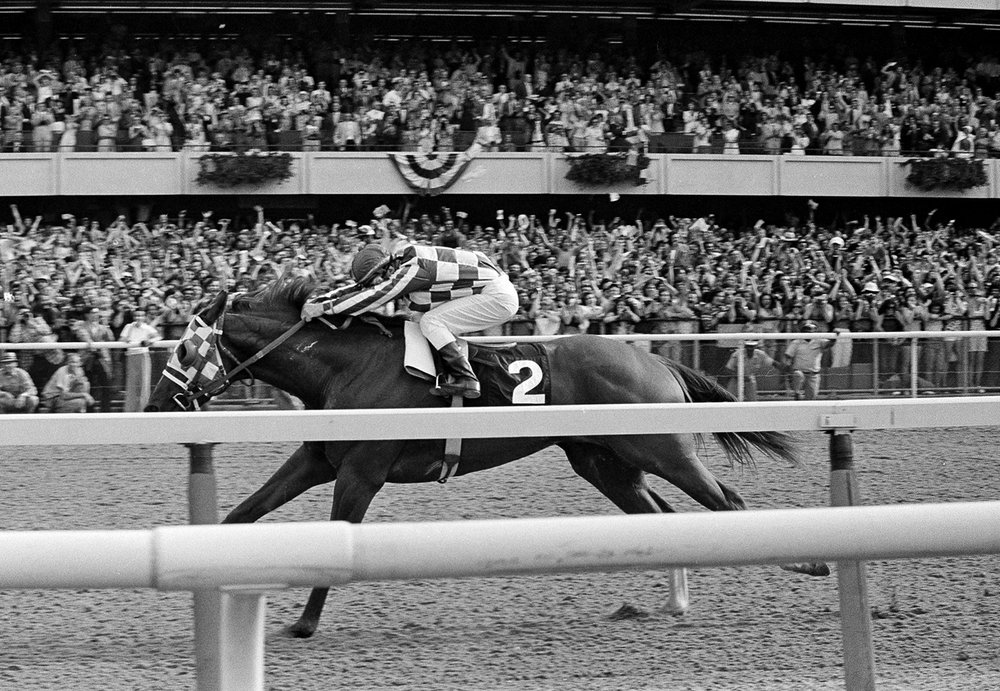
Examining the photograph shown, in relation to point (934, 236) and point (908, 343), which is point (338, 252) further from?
point (934, 236)

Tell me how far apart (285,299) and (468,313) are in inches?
31.2

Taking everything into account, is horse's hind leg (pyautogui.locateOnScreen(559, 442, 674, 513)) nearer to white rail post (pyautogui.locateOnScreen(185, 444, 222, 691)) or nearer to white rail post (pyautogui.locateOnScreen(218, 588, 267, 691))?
white rail post (pyautogui.locateOnScreen(185, 444, 222, 691))

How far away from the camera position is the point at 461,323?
4977 millimetres

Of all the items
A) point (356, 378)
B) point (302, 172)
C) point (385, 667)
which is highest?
point (302, 172)

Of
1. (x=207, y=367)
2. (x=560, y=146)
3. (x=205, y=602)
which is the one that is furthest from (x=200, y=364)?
(x=560, y=146)

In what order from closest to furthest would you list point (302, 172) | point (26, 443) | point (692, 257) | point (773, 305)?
point (26, 443) < point (773, 305) < point (692, 257) < point (302, 172)

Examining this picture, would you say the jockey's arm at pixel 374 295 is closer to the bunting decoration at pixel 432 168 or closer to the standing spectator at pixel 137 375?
the standing spectator at pixel 137 375

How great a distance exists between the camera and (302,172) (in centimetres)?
1867

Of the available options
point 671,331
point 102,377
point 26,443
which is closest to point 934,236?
point 671,331

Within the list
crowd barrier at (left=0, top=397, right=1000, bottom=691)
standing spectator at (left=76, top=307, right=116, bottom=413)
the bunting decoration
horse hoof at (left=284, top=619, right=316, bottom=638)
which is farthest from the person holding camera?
crowd barrier at (left=0, top=397, right=1000, bottom=691)

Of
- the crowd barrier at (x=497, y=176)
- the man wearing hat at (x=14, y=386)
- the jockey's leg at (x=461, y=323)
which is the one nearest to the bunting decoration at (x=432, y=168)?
the crowd barrier at (x=497, y=176)

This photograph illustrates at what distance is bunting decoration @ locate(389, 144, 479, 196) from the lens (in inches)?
720

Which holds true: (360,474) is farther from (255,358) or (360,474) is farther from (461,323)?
(461,323)

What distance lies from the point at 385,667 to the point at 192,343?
191 cm
